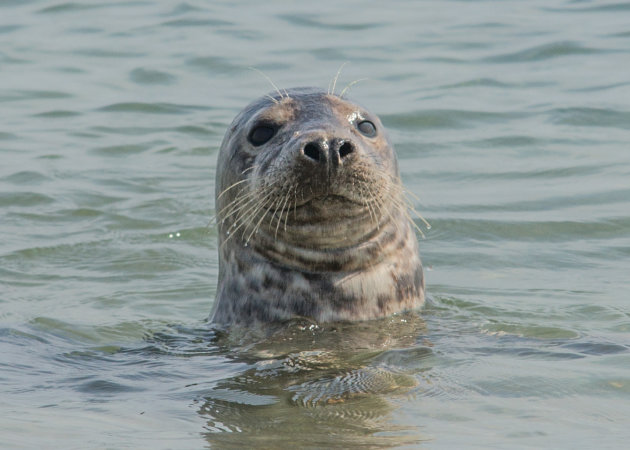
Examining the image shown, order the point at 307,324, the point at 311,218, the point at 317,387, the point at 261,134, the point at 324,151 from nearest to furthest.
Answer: the point at 317,387 < the point at 324,151 < the point at 311,218 < the point at 307,324 < the point at 261,134

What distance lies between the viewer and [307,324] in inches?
214

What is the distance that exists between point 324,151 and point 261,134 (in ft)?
2.55

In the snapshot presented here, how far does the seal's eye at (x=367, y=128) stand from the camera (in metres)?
5.79

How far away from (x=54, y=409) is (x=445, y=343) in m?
1.67

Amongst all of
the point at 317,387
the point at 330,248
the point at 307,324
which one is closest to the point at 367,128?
the point at 330,248

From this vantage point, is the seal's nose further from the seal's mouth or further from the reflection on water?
the reflection on water

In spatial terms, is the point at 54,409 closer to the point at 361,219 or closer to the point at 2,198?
the point at 361,219

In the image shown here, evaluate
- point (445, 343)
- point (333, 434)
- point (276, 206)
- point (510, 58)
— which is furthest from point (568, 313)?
point (510, 58)

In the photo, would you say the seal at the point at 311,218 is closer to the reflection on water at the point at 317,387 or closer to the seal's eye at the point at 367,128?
the seal's eye at the point at 367,128

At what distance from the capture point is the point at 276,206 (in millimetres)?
5230

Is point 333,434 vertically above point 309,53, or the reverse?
point 309,53

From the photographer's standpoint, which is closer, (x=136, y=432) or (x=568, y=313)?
(x=136, y=432)

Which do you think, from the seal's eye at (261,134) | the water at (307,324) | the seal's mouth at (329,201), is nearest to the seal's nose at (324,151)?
the seal's mouth at (329,201)

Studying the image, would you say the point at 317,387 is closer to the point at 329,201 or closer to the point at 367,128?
the point at 329,201
